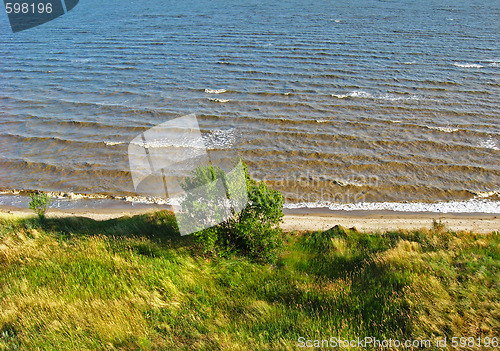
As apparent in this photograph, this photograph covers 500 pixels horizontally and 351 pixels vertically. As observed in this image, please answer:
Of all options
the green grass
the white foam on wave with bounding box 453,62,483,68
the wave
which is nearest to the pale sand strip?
the green grass

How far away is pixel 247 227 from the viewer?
1043 centimetres

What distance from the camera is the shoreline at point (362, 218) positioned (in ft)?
48.3

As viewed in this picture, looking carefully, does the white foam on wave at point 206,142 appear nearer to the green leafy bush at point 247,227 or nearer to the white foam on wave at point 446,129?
the green leafy bush at point 247,227

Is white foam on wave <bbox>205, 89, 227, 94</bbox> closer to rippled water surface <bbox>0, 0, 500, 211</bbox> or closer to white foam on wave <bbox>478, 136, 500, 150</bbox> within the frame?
rippled water surface <bbox>0, 0, 500, 211</bbox>

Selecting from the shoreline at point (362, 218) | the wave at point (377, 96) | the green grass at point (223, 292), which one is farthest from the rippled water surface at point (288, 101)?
the green grass at point (223, 292)

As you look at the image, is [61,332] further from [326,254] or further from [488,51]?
[488,51]

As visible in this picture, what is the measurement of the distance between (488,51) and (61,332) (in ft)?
128

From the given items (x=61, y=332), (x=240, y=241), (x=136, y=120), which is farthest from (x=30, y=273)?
(x=136, y=120)

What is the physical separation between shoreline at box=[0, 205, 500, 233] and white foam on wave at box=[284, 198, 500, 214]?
24 centimetres

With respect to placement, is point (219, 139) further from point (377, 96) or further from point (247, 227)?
point (247, 227)

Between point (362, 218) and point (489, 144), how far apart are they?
32.5 ft

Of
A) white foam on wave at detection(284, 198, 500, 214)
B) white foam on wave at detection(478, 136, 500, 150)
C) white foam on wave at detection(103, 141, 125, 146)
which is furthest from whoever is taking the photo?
white foam on wave at detection(103, 141, 125, 146)

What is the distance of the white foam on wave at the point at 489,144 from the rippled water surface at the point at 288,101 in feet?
0.32

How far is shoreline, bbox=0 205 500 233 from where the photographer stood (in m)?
14.7
